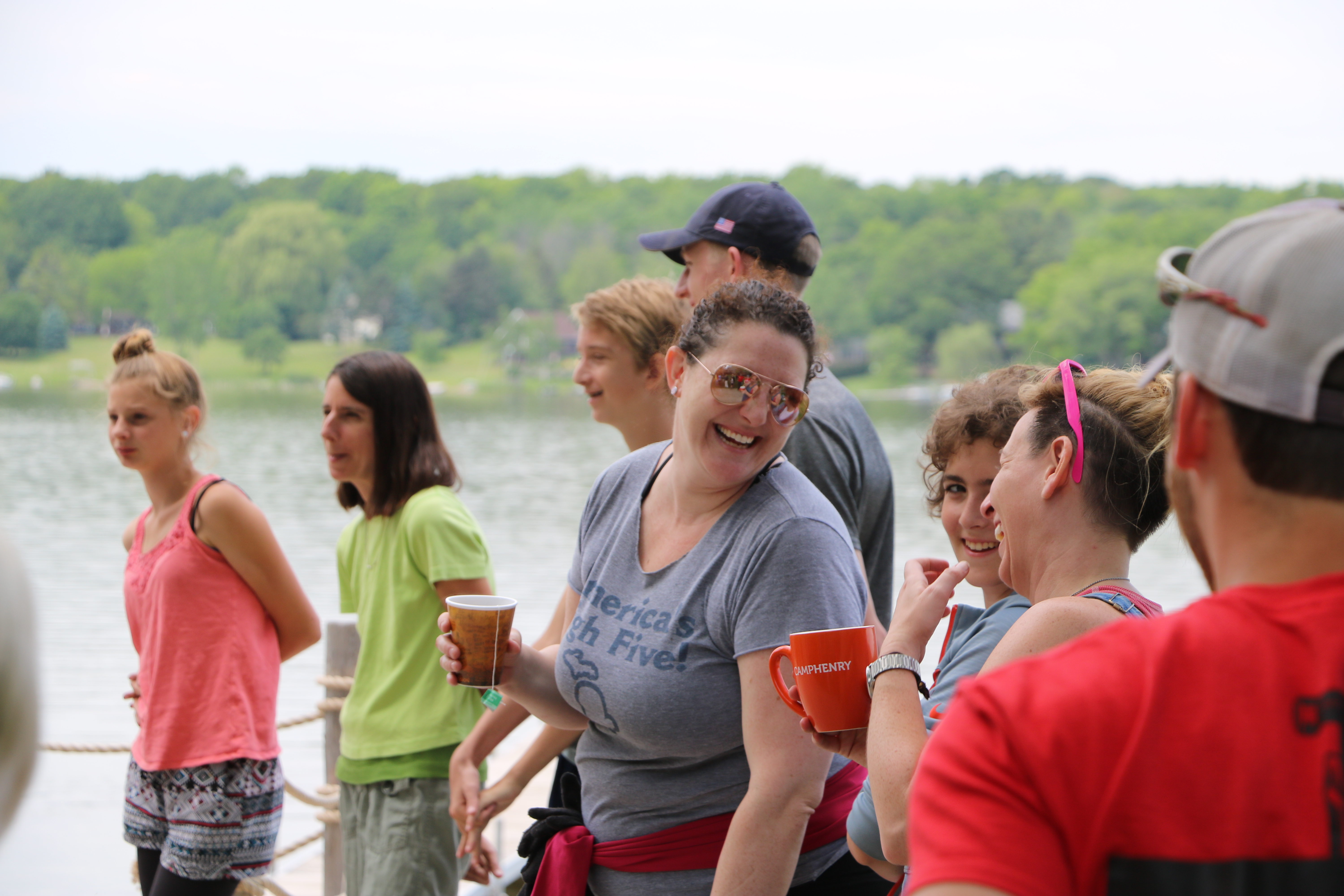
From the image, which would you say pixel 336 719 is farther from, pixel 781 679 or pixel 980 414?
pixel 980 414

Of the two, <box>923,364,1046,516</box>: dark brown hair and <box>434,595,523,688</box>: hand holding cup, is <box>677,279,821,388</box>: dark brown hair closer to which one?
<box>923,364,1046,516</box>: dark brown hair

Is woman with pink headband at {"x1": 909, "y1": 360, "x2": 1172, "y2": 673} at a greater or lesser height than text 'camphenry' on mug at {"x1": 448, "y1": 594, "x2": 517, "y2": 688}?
greater

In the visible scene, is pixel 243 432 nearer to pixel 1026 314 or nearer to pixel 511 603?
pixel 1026 314

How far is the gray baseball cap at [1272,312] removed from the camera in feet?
2.75

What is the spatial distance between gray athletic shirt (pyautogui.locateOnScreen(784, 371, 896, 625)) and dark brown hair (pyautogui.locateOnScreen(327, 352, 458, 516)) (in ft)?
3.90

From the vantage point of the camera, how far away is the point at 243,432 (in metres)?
50.8

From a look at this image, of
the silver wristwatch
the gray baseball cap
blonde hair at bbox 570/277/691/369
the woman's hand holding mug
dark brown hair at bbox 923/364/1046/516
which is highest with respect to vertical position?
the gray baseball cap

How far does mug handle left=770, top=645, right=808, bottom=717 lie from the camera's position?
5.59ft

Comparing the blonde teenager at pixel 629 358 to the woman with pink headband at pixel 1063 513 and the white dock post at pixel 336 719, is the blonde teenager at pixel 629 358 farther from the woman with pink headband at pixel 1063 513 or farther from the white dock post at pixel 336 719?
the woman with pink headband at pixel 1063 513

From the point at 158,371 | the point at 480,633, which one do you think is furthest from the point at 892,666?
the point at 158,371

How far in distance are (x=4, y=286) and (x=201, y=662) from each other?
215 ft

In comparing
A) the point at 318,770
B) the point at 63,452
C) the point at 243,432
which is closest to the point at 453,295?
the point at 243,432

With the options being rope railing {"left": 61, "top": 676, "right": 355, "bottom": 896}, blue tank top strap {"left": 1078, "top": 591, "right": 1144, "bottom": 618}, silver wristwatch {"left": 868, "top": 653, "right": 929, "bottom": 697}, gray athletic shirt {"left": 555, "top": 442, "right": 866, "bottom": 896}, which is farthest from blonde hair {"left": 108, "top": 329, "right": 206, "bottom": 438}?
blue tank top strap {"left": 1078, "top": 591, "right": 1144, "bottom": 618}

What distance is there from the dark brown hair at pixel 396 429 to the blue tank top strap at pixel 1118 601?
2291mm
